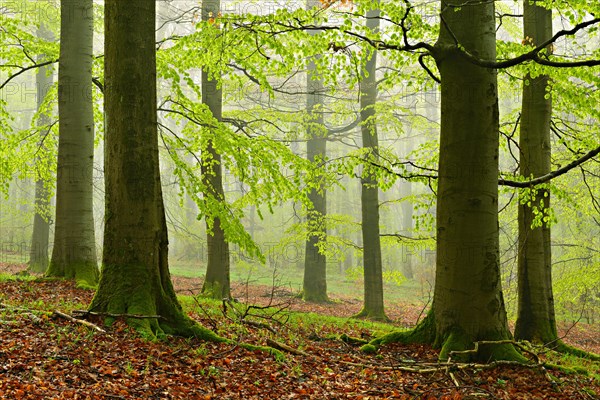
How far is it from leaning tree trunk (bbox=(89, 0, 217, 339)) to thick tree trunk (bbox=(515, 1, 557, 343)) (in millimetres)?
5377


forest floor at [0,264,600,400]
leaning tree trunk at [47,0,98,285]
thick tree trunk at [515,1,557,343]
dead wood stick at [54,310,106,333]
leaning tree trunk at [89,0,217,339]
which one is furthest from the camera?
leaning tree trunk at [47,0,98,285]

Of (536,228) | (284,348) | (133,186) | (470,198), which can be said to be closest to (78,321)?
(133,186)

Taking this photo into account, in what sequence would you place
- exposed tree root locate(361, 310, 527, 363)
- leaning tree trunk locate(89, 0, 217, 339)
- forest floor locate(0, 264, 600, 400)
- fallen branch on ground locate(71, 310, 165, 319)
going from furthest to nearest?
exposed tree root locate(361, 310, 527, 363) < leaning tree trunk locate(89, 0, 217, 339) < fallen branch on ground locate(71, 310, 165, 319) < forest floor locate(0, 264, 600, 400)

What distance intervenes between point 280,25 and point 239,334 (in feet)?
14.8

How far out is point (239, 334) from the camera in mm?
6332

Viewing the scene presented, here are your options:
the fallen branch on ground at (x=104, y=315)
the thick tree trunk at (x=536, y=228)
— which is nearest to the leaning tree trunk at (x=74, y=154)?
the fallen branch on ground at (x=104, y=315)

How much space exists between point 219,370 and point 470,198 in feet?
11.5

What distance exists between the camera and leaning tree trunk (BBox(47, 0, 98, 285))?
8.72 metres

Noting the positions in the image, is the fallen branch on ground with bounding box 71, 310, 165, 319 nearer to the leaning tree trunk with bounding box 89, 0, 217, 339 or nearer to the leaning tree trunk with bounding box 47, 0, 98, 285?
the leaning tree trunk with bounding box 89, 0, 217, 339

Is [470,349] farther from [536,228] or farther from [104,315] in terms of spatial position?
[104,315]

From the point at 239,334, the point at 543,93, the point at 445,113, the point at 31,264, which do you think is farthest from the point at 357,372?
the point at 31,264

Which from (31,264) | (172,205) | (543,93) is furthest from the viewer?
(172,205)

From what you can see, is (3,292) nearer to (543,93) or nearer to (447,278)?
(447,278)

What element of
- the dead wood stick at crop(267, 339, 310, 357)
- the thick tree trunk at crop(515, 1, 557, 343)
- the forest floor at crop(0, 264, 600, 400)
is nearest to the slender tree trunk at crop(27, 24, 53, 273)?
the forest floor at crop(0, 264, 600, 400)
